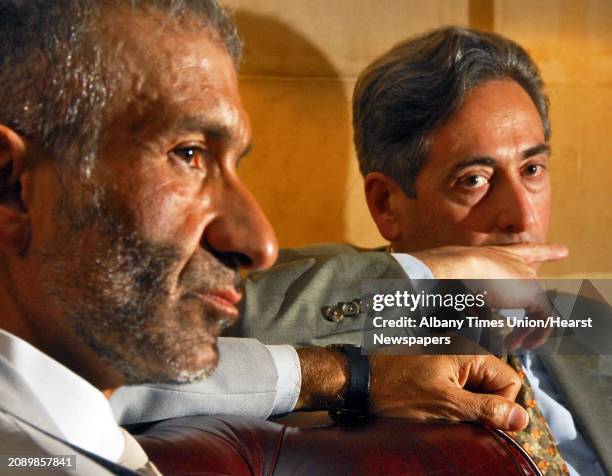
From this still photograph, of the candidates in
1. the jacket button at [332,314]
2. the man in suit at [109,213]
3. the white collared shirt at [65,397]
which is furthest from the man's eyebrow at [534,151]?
the white collared shirt at [65,397]

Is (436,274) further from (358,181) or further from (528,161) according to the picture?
(358,181)

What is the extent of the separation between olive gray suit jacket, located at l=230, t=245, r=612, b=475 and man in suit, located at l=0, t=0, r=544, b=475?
61cm

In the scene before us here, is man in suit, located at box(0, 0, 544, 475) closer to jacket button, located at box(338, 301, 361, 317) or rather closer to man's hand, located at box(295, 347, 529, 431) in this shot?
man's hand, located at box(295, 347, 529, 431)

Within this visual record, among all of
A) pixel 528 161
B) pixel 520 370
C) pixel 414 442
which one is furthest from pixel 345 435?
pixel 528 161

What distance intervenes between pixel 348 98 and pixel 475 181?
1.41 ft

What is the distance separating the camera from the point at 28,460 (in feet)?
2.09

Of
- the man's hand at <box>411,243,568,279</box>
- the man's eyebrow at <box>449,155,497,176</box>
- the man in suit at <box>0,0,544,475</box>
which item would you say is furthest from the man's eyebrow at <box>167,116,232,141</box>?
the man's eyebrow at <box>449,155,497,176</box>

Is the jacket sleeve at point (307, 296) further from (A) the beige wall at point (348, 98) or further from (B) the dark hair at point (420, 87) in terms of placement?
(A) the beige wall at point (348, 98)

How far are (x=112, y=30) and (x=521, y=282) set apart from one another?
907 millimetres

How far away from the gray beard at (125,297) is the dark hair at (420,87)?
936 millimetres

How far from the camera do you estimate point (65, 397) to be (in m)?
0.70

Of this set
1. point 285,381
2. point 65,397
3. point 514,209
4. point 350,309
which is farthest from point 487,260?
point 65,397

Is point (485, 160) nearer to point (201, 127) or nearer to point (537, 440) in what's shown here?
point (537, 440)

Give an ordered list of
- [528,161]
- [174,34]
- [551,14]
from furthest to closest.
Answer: [551,14] → [528,161] → [174,34]
